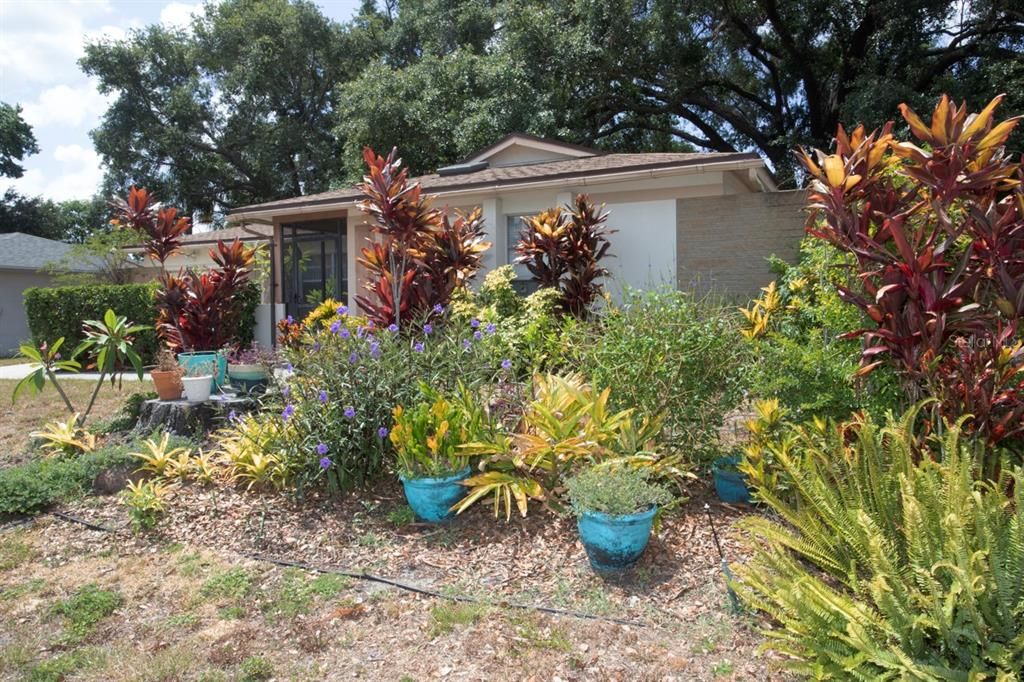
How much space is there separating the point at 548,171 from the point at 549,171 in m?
0.03

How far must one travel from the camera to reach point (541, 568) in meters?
3.56

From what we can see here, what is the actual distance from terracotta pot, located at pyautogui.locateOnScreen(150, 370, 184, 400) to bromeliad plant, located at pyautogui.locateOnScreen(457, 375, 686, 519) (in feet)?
13.3

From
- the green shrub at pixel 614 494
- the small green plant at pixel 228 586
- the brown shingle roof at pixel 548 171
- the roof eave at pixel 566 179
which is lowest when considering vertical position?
the small green plant at pixel 228 586

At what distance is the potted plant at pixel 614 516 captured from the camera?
334 centimetres

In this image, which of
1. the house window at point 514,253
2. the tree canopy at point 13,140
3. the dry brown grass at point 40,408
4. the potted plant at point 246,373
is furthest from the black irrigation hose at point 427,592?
the tree canopy at point 13,140

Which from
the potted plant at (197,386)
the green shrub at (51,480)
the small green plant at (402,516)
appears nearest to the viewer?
the small green plant at (402,516)

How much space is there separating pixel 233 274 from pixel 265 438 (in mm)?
4263

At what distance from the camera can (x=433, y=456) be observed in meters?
4.11

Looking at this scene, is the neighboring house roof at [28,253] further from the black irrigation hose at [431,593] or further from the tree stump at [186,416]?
the black irrigation hose at [431,593]

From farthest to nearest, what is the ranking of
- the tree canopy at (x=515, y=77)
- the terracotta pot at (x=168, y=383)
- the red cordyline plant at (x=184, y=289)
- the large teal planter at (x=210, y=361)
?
1. the tree canopy at (x=515, y=77)
2. the red cordyline plant at (x=184, y=289)
3. the large teal planter at (x=210, y=361)
4. the terracotta pot at (x=168, y=383)

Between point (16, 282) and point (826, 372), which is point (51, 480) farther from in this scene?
point (16, 282)

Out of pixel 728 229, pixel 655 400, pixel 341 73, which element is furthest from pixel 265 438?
pixel 341 73

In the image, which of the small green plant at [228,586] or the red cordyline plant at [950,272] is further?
the small green plant at [228,586]

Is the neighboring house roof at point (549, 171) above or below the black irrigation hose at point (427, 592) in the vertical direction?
above
